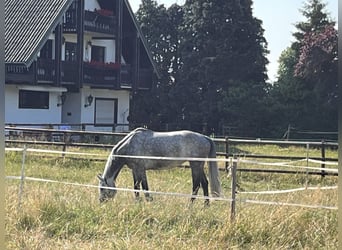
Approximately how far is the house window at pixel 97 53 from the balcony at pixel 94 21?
1629 mm

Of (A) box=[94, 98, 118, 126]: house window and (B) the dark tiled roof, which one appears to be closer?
(B) the dark tiled roof

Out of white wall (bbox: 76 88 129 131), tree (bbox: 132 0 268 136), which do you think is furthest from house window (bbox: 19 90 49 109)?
Result: tree (bbox: 132 0 268 136)

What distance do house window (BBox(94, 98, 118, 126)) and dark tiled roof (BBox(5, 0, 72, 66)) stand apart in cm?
515

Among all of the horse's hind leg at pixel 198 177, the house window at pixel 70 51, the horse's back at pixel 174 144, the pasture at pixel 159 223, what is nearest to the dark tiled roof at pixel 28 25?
the house window at pixel 70 51

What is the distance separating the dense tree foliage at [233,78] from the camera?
3106 cm

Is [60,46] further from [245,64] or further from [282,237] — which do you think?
[282,237]

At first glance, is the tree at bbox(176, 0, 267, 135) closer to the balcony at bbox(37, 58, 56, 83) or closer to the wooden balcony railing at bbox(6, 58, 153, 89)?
the wooden balcony railing at bbox(6, 58, 153, 89)

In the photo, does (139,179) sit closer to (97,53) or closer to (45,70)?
(45,70)

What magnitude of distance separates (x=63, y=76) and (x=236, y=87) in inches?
382

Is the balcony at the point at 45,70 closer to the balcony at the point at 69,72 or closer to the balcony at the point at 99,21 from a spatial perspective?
the balcony at the point at 69,72

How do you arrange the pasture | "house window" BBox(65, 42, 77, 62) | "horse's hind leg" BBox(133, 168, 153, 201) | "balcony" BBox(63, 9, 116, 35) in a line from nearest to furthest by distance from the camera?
the pasture → "horse's hind leg" BBox(133, 168, 153, 201) → "balcony" BBox(63, 9, 116, 35) → "house window" BBox(65, 42, 77, 62)

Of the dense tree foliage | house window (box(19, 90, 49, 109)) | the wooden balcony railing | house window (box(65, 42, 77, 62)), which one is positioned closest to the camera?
the wooden balcony railing

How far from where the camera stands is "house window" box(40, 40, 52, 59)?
26.8 meters

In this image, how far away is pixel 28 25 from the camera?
2683cm
